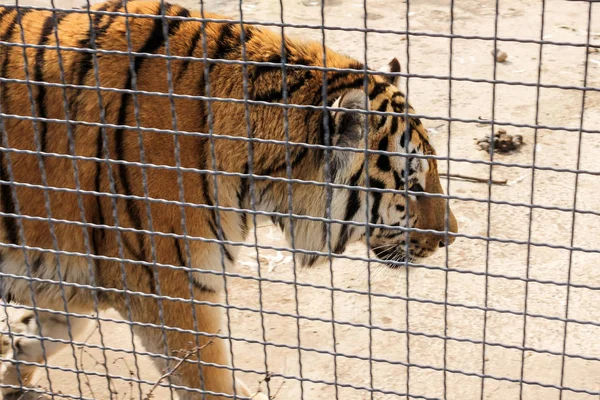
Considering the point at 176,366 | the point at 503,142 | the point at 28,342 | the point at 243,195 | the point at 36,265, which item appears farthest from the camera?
the point at 503,142

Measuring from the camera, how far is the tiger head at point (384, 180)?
288 centimetres

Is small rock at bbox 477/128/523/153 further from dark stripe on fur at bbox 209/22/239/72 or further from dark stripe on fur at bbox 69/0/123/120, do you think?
dark stripe on fur at bbox 69/0/123/120

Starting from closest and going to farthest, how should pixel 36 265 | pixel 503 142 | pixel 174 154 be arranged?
pixel 174 154 < pixel 36 265 < pixel 503 142

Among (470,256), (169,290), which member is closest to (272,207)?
(169,290)

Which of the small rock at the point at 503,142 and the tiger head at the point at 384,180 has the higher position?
the tiger head at the point at 384,180

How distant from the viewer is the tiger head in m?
2.88

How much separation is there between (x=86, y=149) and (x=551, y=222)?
8.15 ft

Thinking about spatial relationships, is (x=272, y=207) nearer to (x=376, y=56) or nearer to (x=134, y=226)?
(x=134, y=226)

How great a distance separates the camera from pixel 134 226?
2.93 metres

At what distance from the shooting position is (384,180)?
2979mm

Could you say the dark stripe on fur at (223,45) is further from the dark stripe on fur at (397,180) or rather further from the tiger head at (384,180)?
the dark stripe on fur at (397,180)

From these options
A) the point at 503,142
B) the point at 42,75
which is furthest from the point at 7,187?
the point at 503,142

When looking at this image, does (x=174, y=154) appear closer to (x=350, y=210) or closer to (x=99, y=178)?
(x=99, y=178)

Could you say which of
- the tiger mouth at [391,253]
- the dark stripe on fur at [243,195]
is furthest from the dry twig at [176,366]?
the tiger mouth at [391,253]
